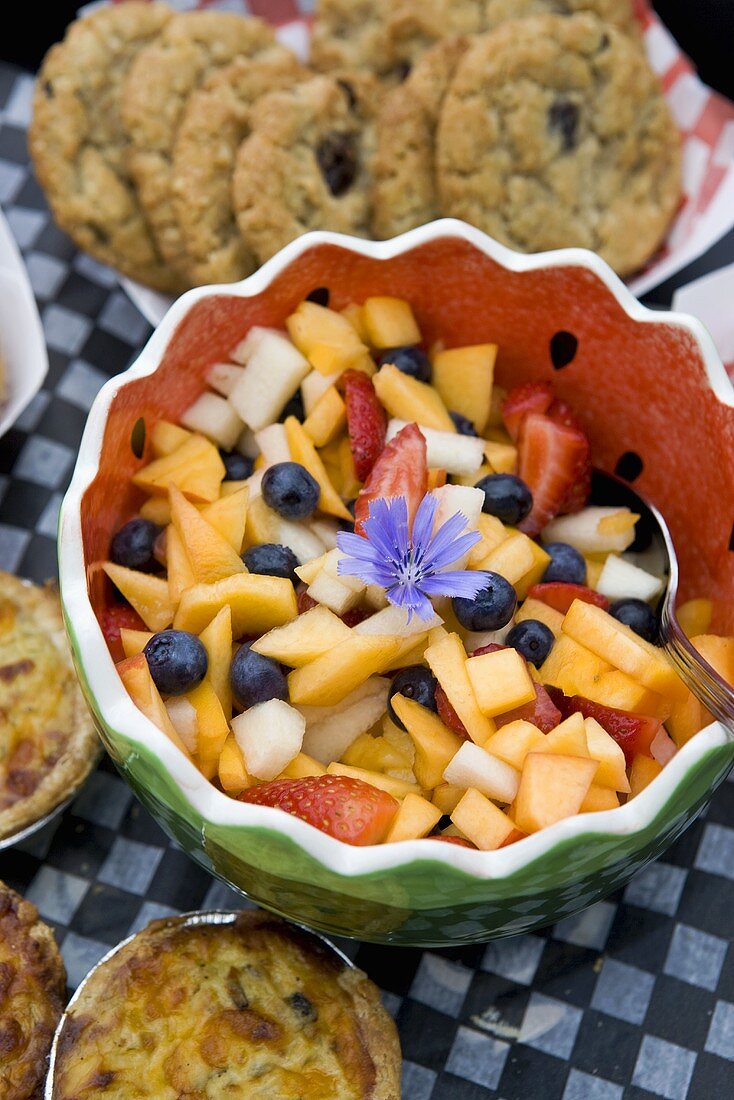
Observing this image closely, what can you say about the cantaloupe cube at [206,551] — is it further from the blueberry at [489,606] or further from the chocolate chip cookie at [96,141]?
the chocolate chip cookie at [96,141]

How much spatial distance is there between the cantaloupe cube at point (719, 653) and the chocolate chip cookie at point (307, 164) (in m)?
0.96

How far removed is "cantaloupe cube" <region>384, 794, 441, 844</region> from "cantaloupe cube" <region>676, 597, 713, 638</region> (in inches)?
19.0

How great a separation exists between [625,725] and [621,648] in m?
0.09

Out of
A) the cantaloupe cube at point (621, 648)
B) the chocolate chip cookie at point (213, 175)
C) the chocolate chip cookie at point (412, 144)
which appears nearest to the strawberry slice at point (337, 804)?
the cantaloupe cube at point (621, 648)

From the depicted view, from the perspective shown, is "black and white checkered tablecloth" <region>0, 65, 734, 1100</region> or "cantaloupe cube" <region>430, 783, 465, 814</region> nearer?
"cantaloupe cube" <region>430, 783, 465, 814</region>

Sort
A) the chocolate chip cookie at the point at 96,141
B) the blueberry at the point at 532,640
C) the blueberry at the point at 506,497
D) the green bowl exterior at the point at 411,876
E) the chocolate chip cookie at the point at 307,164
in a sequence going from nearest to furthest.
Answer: the green bowl exterior at the point at 411,876
the blueberry at the point at 532,640
the blueberry at the point at 506,497
the chocolate chip cookie at the point at 307,164
the chocolate chip cookie at the point at 96,141

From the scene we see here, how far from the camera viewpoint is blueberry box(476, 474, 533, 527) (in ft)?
4.83

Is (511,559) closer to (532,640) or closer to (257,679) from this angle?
(532,640)

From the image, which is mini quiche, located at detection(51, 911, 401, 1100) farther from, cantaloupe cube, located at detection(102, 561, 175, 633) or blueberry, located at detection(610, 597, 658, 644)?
blueberry, located at detection(610, 597, 658, 644)

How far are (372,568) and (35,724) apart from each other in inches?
26.1

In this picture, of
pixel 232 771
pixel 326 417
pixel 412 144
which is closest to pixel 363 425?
pixel 326 417

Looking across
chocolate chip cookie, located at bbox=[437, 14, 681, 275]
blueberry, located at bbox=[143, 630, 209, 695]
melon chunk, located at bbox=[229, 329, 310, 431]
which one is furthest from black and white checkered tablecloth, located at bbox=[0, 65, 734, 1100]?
chocolate chip cookie, located at bbox=[437, 14, 681, 275]

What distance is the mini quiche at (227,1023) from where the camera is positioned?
4.58 ft

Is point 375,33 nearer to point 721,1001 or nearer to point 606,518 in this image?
point 606,518
